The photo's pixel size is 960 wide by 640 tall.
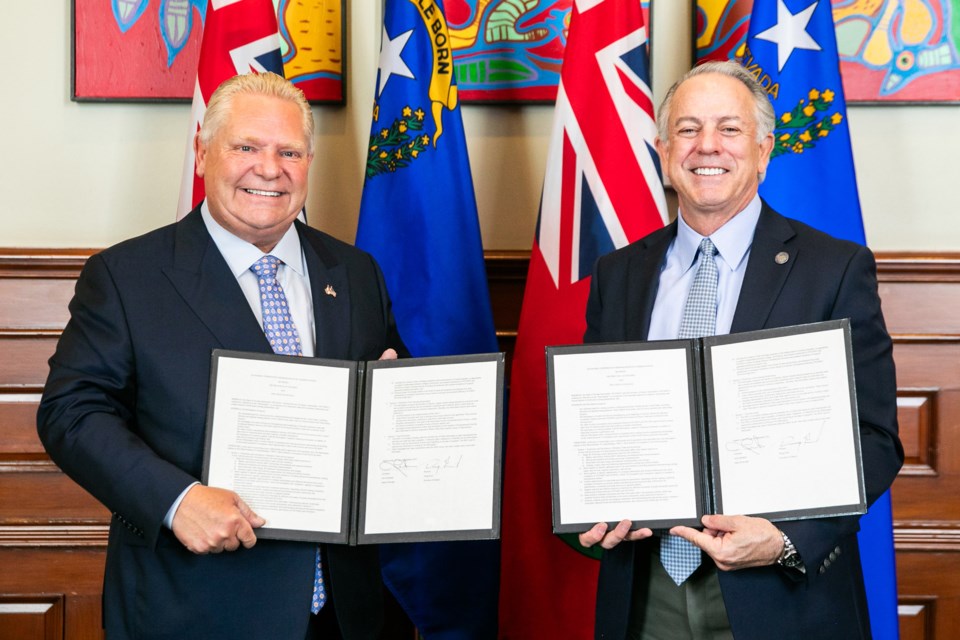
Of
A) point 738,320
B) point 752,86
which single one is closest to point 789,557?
point 738,320

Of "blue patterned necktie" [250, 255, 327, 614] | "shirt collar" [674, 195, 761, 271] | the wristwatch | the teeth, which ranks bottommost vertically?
the wristwatch

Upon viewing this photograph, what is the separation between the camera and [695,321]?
1.94 meters

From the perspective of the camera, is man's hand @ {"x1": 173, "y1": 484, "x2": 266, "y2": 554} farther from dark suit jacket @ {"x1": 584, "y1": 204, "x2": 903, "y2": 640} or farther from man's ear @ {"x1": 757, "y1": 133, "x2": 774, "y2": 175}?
man's ear @ {"x1": 757, "y1": 133, "x2": 774, "y2": 175}

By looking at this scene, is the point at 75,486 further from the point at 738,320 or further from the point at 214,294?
the point at 738,320

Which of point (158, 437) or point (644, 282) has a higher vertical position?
point (644, 282)

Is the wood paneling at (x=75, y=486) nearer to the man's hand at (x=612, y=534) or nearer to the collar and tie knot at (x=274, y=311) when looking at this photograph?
the collar and tie knot at (x=274, y=311)

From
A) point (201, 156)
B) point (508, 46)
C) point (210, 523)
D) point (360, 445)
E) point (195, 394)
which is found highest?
point (508, 46)

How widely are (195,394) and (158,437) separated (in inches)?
4.6

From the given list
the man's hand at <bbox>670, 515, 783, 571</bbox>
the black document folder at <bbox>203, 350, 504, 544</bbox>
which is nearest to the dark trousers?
the man's hand at <bbox>670, 515, 783, 571</bbox>

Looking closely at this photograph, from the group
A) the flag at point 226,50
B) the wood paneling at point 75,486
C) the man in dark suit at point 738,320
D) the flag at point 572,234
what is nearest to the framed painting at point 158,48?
the flag at point 226,50

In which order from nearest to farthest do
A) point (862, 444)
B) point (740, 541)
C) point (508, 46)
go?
1. point (740, 541)
2. point (862, 444)
3. point (508, 46)

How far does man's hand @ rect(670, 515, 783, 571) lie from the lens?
1704 mm

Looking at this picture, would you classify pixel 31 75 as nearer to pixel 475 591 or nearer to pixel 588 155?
pixel 588 155

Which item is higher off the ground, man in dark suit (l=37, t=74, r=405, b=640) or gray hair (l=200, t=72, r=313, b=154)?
gray hair (l=200, t=72, r=313, b=154)
